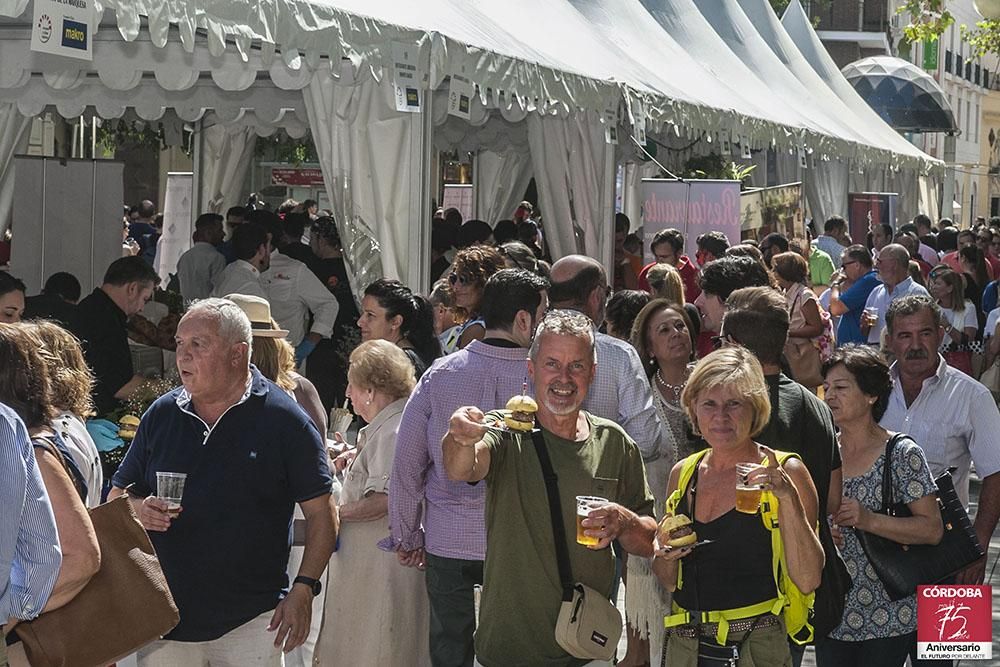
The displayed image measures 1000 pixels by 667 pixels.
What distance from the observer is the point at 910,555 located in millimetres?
5258

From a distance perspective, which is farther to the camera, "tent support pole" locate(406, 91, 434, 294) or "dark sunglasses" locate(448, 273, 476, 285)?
"tent support pole" locate(406, 91, 434, 294)

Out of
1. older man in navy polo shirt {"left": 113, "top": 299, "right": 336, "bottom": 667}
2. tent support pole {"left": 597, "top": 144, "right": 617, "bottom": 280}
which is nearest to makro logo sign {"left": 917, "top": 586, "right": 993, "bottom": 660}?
older man in navy polo shirt {"left": 113, "top": 299, "right": 336, "bottom": 667}

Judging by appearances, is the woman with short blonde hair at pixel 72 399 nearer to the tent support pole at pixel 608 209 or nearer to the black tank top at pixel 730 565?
the black tank top at pixel 730 565

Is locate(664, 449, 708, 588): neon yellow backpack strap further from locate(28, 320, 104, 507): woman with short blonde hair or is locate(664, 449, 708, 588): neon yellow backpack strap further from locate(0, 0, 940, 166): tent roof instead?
locate(0, 0, 940, 166): tent roof

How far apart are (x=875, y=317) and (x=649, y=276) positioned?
3.48 m

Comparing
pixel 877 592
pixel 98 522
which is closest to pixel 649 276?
pixel 877 592

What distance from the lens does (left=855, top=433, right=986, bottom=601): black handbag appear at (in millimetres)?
5246

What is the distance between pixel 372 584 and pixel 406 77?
356 cm

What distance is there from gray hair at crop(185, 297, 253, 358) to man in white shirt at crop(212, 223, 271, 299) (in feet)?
22.2

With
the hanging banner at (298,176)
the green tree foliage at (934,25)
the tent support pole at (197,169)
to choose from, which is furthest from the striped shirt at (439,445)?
the hanging banner at (298,176)

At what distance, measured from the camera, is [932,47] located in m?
63.2

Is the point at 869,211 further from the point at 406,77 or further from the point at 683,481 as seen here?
the point at 683,481

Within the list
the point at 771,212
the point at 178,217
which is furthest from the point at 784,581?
the point at 178,217

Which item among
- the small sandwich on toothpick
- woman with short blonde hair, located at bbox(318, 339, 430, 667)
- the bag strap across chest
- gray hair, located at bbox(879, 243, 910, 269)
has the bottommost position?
woman with short blonde hair, located at bbox(318, 339, 430, 667)
